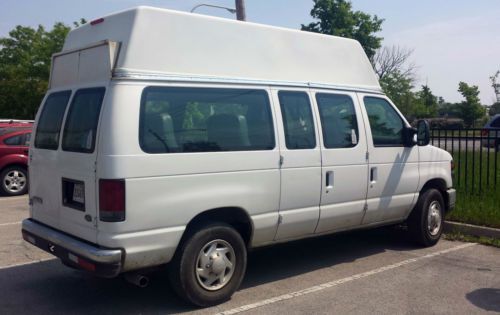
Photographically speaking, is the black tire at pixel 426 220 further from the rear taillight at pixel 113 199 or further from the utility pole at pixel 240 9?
the utility pole at pixel 240 9

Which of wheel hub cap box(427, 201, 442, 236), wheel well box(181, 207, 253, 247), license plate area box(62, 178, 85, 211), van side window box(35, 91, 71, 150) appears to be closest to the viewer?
license plate area box(62, 178, 85, 211)

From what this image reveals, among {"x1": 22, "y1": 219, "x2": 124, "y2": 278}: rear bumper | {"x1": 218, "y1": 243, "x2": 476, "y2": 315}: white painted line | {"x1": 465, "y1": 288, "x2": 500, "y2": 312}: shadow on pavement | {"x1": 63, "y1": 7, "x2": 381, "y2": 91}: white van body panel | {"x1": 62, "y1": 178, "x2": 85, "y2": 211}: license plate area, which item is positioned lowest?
{"x1": 465, "y1": 288, "x2": 500, "y2": 312}: shadow on pavement

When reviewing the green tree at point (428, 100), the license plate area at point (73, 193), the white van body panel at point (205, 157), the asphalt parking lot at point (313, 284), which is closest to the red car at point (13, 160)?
the asphalt parking lot at point (313, 284)

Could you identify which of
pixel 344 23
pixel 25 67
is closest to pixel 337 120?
pixel 344 23

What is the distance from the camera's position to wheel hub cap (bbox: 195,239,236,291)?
4887 millimetres

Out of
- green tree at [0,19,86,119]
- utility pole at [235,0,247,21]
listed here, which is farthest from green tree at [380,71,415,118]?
utility pole at [235,0,247,21]

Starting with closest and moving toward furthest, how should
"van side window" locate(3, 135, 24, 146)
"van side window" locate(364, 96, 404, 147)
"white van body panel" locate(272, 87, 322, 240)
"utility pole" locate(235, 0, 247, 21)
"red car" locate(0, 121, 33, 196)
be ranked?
"white van body panel" locate(272, 87, 322, 240)
"van side window" locate(364, 96, 404, 147)
"red car" locate(0, 121, 33, 196)
"van side window" locate(3, 135, 24, 146)
"utility pole" locate(235, 0, 247, 21)

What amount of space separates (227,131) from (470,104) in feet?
134

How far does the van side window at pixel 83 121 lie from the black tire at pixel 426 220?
4.45m

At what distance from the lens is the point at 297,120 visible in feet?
18.7

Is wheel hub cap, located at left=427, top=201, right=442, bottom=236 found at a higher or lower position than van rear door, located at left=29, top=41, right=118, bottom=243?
lower

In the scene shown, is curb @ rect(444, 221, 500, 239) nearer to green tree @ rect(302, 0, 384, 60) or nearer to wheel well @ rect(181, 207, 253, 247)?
wheel well @ rect(181, 207, 253, 247)

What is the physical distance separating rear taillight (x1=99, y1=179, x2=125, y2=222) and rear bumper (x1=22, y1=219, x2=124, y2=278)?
10.9 inches

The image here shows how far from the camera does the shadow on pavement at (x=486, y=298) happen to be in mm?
5047
